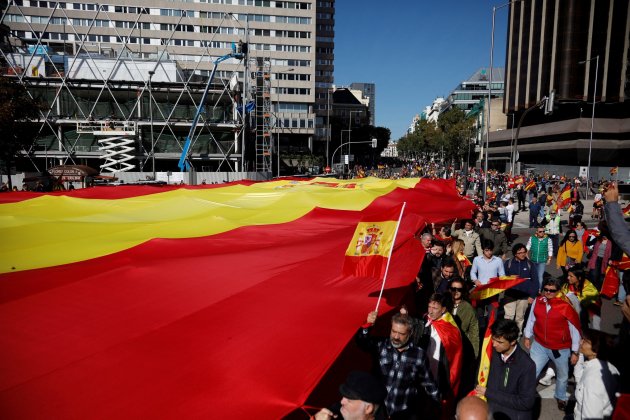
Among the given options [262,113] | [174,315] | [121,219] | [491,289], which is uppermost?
[262,113]

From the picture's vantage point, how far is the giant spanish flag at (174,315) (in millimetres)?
3293

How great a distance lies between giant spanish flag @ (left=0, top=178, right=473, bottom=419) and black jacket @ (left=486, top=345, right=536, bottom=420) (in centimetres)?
140

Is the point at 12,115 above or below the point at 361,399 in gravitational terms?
above

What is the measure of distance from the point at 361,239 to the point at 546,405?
3.23 meters

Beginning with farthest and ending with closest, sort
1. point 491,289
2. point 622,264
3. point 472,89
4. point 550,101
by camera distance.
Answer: point 472,89
point 550,101
point 622,264
point 491,289

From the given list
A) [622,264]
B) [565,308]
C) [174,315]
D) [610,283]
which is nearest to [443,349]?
[565,308]

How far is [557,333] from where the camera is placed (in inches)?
223

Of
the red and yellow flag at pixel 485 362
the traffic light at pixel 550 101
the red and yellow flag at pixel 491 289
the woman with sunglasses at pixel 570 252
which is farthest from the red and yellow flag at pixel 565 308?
the traffic light at pixel 550 101

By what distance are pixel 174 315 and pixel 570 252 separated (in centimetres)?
961

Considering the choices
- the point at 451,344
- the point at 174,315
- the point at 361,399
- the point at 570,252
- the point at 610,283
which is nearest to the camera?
the point at 361,399

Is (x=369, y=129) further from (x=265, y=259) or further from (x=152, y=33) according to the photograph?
(x=265, y=259)

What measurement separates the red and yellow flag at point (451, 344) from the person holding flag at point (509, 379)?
540 millimetres

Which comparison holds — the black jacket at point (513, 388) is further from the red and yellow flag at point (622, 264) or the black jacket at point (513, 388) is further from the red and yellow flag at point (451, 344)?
the red and yellow flag at point (622, 264)

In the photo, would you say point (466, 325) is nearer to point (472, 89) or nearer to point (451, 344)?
point (451, 344)
